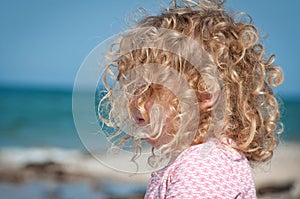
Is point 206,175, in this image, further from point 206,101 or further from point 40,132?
point 40,132

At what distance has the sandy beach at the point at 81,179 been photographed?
19.4 feet

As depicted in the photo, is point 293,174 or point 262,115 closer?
point 262,115

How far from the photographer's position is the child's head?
4.84 ft

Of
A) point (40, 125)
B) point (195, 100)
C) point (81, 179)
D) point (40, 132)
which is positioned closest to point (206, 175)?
point (195, 100)

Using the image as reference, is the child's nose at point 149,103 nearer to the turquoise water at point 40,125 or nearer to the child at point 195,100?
the child at point 195,100

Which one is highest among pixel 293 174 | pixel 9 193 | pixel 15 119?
pixel 15 119

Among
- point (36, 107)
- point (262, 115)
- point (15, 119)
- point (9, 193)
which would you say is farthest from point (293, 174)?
point (36, 107)

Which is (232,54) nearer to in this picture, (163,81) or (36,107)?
(163,81)

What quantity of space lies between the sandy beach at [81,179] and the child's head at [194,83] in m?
3.06

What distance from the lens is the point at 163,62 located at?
1.50 metres

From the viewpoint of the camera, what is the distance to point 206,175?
1.34 metres

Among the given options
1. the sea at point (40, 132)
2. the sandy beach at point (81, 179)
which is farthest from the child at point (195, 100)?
the sandy beach at point (81, 179)

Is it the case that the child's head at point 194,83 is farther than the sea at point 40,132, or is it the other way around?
the sea at point 40,132

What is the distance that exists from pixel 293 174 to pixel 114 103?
6315mm
